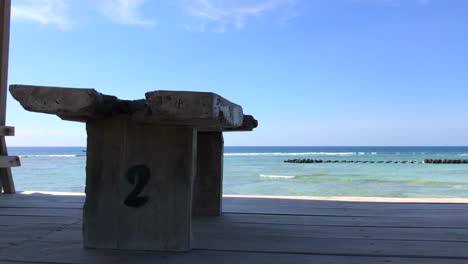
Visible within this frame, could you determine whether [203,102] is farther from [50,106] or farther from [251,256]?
[251,256]

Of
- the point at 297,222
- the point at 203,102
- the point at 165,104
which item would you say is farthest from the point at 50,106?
the point at 297,222

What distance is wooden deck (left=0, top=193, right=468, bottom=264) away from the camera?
2.48m

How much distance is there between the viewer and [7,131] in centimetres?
566

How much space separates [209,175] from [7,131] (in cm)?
311

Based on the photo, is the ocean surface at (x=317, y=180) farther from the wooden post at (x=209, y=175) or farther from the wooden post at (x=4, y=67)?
the wooden post at (x=209, y=175)

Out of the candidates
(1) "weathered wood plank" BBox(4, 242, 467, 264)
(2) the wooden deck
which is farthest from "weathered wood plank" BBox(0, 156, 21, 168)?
(1) "weathered wood plank" BBox(4, 242, 467, 264)

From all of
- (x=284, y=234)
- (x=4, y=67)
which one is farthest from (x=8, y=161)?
(x=284, y=234)

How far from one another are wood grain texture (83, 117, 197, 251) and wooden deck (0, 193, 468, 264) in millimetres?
110

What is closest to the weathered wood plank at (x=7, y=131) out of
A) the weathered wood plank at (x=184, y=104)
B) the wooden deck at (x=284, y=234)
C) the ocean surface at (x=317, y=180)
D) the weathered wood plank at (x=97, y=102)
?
the wooden deck at (x=284, y=234)

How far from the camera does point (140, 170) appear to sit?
8.71ft

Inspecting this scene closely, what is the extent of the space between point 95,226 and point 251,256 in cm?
93

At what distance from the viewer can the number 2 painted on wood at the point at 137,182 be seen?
2.65m

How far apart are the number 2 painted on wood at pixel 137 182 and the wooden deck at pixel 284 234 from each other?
11.2 inches

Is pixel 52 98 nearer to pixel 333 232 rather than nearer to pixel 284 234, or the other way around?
pixel 284 234
